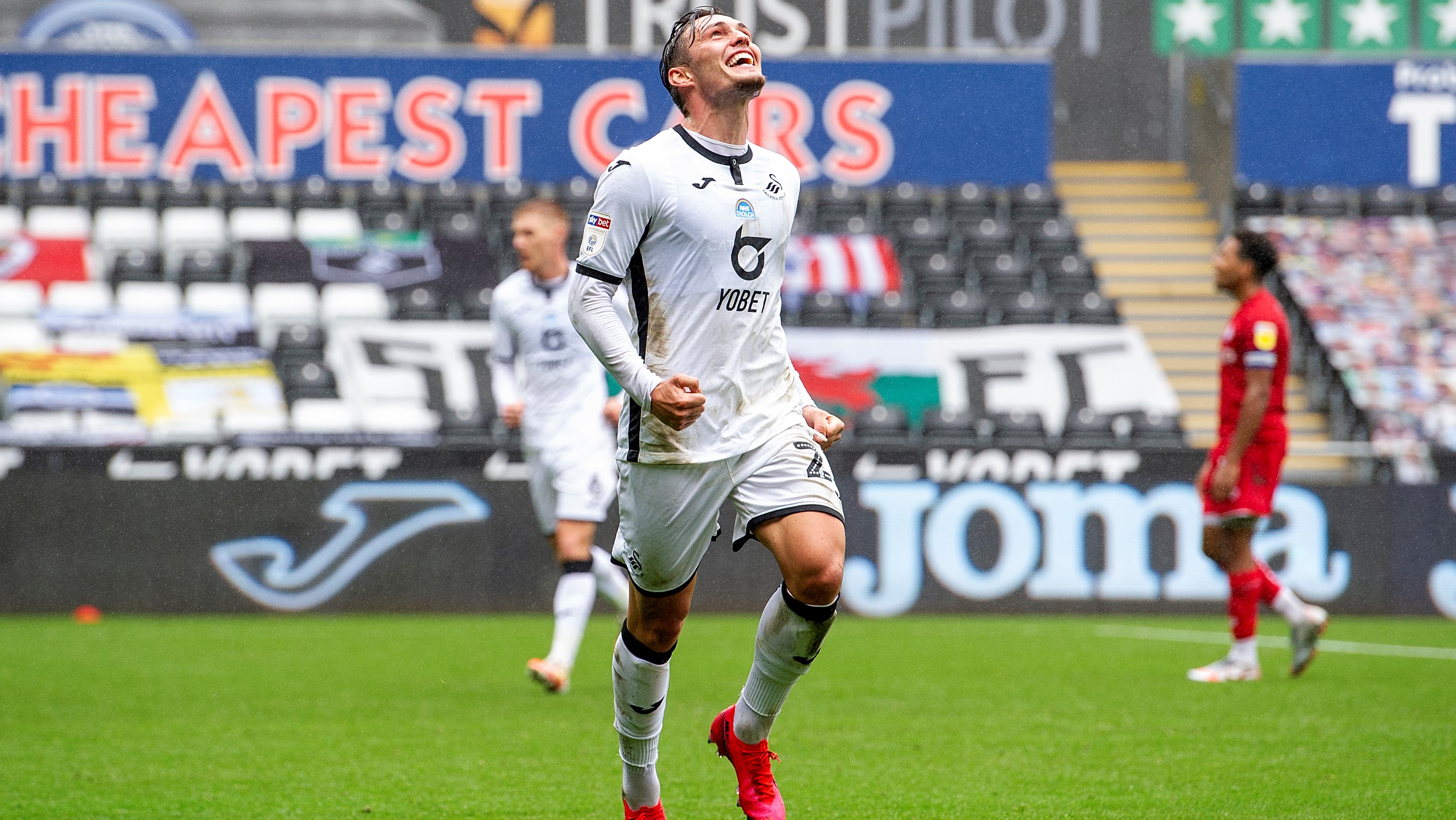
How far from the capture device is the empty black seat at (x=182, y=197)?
1883 centimetres

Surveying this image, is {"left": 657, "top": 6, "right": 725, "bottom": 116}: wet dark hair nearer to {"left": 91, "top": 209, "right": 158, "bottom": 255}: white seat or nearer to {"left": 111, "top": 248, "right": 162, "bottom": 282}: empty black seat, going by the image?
{"left": 111, "top": 248, "right": 162, "bottom": 282}: empty black seat

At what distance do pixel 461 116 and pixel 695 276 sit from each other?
16.2 m

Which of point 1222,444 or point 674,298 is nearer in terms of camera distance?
point 674,298

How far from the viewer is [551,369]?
8297 millimetres

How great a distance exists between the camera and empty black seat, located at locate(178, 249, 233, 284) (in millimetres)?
17297

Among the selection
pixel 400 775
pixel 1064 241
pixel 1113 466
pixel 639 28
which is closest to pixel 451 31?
pixel 639 28

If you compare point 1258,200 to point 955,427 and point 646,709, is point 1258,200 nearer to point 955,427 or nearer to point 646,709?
point 955,427

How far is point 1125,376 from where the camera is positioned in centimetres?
1625

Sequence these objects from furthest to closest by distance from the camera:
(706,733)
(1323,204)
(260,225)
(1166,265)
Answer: (1166,265) < (1323,204) < (260,225) < (706,733)

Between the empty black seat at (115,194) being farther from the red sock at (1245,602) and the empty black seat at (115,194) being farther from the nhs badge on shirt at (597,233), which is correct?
the nhs badge on shirt at (597,233)

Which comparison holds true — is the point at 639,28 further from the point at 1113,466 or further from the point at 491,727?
the point at 491,727

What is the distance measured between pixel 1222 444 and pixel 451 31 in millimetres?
14979

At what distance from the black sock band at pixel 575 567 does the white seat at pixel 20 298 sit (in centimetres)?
1040

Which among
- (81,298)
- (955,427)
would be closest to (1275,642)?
(955,427)
